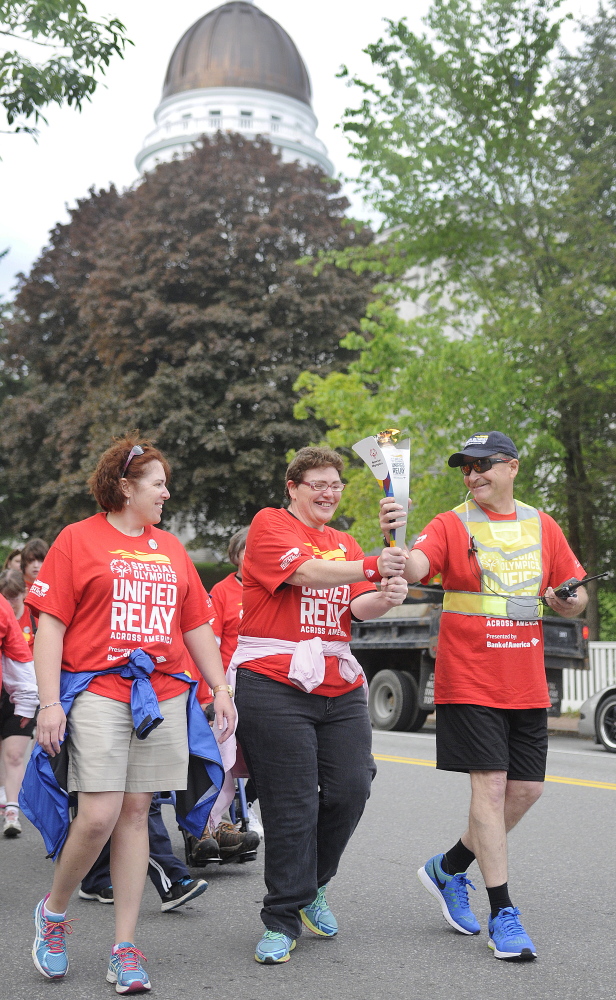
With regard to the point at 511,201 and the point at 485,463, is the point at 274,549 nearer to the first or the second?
the point at 485,463

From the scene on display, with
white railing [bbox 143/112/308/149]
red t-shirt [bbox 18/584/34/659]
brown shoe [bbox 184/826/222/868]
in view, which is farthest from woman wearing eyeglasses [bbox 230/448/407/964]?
white railing [bbox 143/112/308/149]

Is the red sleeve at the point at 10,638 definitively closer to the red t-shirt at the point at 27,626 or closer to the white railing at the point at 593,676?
the red t-shirt at the point at 27,626

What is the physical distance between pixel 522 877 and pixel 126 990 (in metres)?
2.68

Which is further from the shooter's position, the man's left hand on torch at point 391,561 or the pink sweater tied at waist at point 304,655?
the pink sweater tied at waist at point 304,655

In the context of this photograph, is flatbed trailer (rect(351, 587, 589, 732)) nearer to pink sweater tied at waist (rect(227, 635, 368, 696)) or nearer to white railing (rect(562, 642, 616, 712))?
white railing (rect(562, 642, 616, 712))

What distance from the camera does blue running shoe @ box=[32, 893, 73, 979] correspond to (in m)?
4.09

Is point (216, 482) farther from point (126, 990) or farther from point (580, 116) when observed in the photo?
point (126, 990)

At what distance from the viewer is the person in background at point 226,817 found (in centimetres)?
621

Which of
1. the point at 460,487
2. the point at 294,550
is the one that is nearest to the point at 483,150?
the point at 460,487

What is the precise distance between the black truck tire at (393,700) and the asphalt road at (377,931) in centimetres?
754

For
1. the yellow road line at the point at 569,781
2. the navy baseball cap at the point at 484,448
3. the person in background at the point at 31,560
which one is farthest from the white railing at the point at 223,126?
the navy baseball cap at the point at 484,448

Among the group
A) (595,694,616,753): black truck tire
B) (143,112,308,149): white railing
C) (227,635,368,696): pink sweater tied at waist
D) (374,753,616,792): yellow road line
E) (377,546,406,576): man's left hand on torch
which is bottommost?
(374,753,616,792): yellow road line

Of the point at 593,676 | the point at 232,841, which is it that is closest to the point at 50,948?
the point at 232,841

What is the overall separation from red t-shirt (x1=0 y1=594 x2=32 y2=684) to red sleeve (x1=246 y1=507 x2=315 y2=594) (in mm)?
3160
